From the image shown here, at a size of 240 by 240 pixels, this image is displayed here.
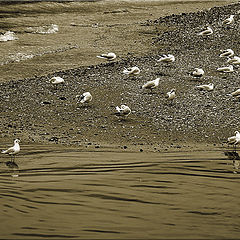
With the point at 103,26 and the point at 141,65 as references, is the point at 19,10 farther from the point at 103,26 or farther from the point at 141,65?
the point at 141,65

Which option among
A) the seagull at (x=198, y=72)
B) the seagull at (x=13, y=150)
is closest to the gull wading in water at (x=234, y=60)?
the seagull at (x=198, y=72)

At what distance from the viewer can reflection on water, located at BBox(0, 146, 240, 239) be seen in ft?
22.9

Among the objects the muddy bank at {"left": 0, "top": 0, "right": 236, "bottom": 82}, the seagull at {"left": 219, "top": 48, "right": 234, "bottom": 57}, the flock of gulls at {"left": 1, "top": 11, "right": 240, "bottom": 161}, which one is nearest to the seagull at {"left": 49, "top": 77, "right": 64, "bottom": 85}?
the flock of gulls at {"left": 1, "top": 11, "right": 240, "bottom": 161}

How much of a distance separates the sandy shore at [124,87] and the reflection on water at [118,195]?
1.00 meters

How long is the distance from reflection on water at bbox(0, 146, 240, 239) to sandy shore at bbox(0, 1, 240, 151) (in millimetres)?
1004

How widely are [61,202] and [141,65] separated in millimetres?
8905

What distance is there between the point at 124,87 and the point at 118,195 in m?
6.15

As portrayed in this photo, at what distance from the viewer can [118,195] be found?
8.27m

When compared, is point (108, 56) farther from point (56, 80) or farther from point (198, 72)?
point (198, 72)

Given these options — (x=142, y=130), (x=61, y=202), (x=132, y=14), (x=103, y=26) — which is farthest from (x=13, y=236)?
(x=132, y=14)

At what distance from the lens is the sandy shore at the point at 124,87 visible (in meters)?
11.6

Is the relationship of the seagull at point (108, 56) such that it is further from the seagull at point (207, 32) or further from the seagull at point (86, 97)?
the seagull at point (86, 97)

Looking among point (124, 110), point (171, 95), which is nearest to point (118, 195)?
point (124, 110)

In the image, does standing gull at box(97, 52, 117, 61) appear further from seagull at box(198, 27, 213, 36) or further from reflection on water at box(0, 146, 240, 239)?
reflection on water at box(0, 146, 240, 239)
